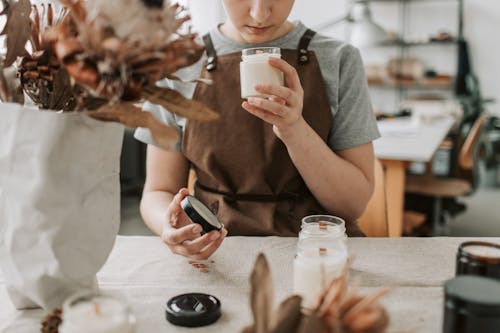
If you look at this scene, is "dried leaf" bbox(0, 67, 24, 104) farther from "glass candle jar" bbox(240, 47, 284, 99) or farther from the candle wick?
"glass candle jar" bbox(240, 47, 284, 99)

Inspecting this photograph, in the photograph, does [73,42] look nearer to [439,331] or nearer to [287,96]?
[287,96]

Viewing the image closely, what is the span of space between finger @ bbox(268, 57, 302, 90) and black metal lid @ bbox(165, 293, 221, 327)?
1.71 ft

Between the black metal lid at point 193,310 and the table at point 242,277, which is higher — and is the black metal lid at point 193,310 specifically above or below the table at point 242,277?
above

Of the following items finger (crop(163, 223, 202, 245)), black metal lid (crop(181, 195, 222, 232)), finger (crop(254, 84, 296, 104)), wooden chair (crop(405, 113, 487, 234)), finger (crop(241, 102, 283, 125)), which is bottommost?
wooden chair (crop(405, 113, 487, 234))

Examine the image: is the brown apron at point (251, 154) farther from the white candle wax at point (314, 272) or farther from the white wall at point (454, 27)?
the white wall at point (454, 27)

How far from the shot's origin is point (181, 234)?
43.2 inches

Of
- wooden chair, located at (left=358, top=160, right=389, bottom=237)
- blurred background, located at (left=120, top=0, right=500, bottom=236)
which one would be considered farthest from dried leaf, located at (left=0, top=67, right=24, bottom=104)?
blurred background, located at (left=120, top=0, right=500, bottom=236)

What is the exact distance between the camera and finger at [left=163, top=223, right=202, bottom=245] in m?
1.08

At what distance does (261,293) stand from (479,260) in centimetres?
34

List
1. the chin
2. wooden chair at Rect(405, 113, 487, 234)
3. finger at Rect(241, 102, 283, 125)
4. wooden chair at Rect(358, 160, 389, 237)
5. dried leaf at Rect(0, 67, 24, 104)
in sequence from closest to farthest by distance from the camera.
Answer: dried leaf at Rect(0, 67, 24, 104) → finger at Rect(241, 102, 283, 125) → the chin → wooden chair at Rect(358, 160, 389, 237) → wooden chair at Rect(405, 113, 487, 234)

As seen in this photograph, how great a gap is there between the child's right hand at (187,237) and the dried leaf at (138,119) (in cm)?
37

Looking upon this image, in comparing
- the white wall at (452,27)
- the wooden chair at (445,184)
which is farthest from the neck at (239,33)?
the white wall at (452,27)

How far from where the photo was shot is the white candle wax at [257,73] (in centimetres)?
121

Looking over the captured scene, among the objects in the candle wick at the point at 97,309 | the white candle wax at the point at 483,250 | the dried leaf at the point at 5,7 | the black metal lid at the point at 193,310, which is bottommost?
the black metal lid at the point at 193,310
